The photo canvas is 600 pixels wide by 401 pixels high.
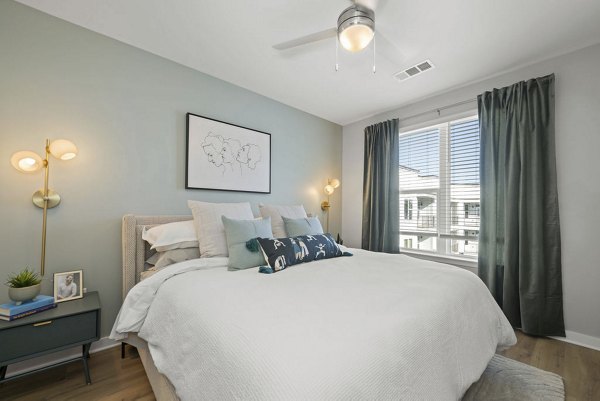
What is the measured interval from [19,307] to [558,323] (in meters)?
4.03

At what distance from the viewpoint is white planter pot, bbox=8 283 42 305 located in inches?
59.2

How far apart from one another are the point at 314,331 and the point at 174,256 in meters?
1.49

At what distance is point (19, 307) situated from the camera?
149 cm

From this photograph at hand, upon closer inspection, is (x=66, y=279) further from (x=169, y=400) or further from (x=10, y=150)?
(x=169, y=400)

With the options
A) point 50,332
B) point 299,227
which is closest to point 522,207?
point 299,227

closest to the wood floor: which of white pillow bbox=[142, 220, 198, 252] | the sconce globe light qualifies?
white pillow bbox=[142, 220, 198, 252]

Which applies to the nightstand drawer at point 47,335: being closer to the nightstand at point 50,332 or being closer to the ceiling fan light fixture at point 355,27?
the nightstand at point 50,332

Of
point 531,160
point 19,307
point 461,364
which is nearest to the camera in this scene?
point 461,364

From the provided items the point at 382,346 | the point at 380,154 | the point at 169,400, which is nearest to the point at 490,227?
the point at 380,154

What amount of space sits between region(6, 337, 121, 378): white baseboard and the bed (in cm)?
50

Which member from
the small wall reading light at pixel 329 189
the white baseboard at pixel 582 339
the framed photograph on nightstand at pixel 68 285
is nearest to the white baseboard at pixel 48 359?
the framed photograph on nightstand at pixel 68 285

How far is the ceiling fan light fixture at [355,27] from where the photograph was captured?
1596mm

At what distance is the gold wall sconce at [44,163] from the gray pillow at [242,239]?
3.79 ft

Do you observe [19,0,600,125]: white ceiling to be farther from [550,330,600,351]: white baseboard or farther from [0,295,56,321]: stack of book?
[550,330,600,351]: white baseboard
